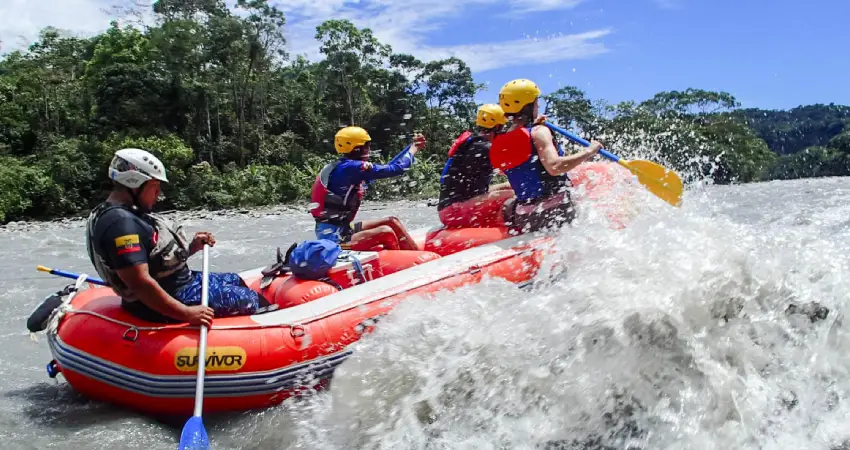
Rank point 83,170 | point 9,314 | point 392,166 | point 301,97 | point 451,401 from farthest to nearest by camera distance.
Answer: point 301,97
point 83,170
point 9,314
point 392,166
point 451,401

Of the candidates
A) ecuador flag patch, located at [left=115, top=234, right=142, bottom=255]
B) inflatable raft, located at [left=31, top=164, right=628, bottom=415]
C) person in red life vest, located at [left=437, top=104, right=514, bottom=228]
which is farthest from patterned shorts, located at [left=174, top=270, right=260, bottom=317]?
person in red life vest, located at [left=437, top=104, right=514, bottom=228]

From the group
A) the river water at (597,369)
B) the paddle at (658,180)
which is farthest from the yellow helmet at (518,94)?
the river water at (597,369)

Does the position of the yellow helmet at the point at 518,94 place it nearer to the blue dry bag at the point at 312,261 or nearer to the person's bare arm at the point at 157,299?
the blue dry bag at the point at 312,261

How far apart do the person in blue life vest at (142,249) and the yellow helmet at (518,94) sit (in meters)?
2.46

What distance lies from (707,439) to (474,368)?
1.13 meters

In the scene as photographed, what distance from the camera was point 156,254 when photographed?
3.55m

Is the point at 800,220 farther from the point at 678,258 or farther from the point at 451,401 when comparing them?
the point at 451,401

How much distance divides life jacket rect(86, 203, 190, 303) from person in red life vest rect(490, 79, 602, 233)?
2.33m

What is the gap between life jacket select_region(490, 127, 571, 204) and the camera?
4730 mm

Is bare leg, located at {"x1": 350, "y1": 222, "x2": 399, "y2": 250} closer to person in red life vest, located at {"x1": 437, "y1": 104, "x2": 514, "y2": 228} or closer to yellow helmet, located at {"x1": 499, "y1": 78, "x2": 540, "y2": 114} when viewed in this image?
person in red life vest, located at {"x1": 437, "y1": 104, "x2": 514, "y2": 228}

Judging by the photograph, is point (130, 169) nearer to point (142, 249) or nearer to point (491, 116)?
point (142, 249)

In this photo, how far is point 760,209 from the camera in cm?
1373

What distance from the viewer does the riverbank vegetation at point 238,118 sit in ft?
74.5

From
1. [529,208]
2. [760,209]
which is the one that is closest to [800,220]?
[760,209]
